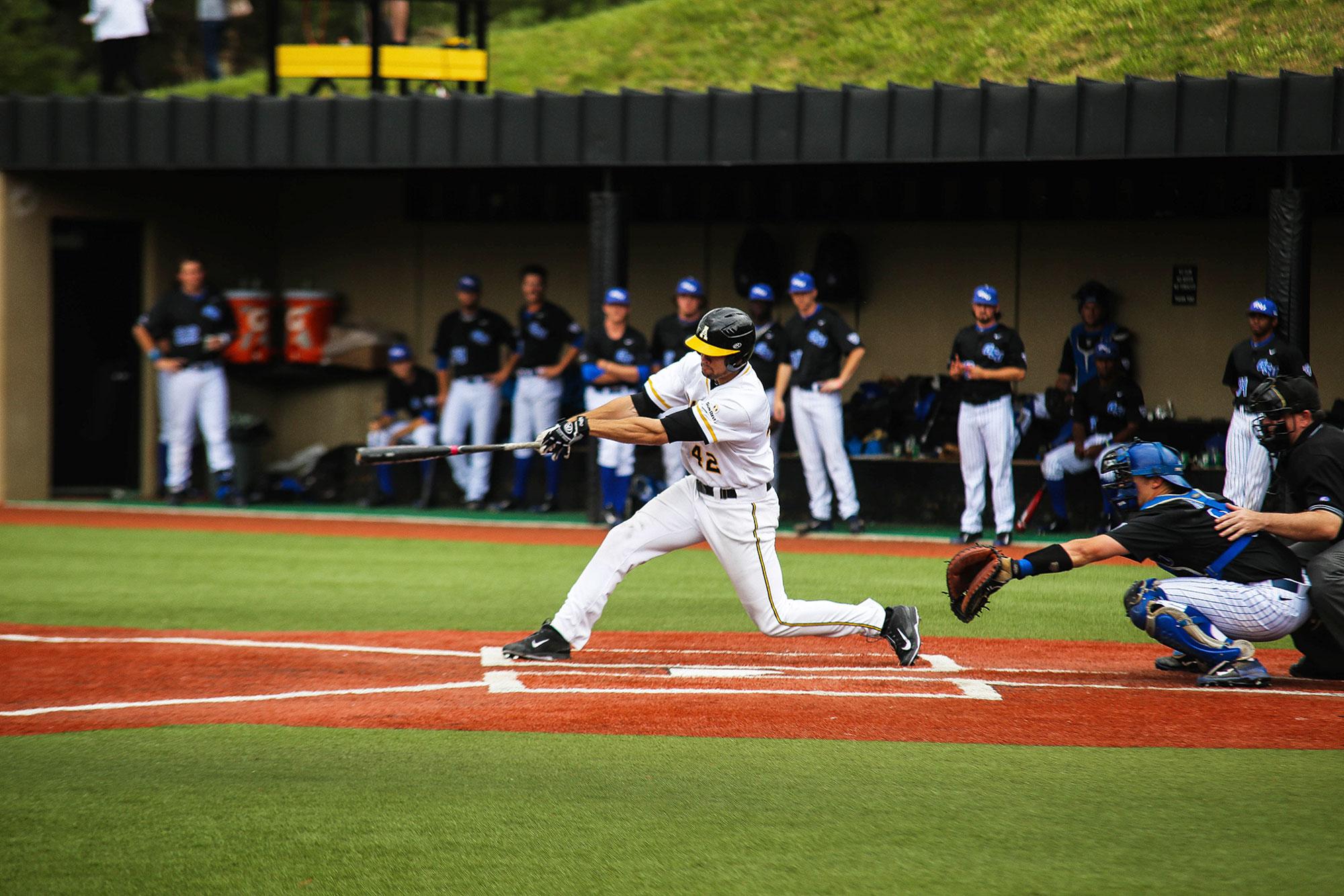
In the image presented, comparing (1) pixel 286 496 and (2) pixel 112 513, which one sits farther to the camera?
(1) pixel 286 496

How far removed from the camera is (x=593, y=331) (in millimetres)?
12484

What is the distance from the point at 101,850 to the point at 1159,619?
13.1 ft

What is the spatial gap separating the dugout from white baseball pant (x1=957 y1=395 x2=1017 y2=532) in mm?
1900

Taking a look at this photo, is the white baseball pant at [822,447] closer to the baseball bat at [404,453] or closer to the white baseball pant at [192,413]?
the white baseball pant at [192,413]

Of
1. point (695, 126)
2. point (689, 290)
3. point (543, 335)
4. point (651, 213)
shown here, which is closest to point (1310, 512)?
point (689, 290)

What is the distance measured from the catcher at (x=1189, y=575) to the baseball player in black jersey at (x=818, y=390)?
230 inches

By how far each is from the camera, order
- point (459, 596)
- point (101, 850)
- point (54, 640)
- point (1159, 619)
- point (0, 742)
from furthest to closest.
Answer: point (459, 596) < point (54, 640) < point (1159, 619) < point (0, 742) < point (101, 850)

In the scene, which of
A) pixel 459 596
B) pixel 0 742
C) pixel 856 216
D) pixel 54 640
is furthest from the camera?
pixel 856 216

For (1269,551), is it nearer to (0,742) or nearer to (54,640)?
(0,742)

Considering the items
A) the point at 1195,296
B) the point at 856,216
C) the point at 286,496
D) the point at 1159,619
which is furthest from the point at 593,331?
the point at 1159,619

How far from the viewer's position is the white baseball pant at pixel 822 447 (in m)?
11.9

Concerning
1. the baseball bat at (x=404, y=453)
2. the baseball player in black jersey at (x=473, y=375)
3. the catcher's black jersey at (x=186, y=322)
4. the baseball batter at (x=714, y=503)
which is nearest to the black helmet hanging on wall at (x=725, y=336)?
the baseball batter at (x=714, y=503)

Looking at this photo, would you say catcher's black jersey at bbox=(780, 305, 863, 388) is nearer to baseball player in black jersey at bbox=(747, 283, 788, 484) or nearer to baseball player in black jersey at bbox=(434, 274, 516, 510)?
baseball player in black jersey at bbox=(747, 283, 788, 484)

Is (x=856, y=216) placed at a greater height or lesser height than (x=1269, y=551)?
greater
